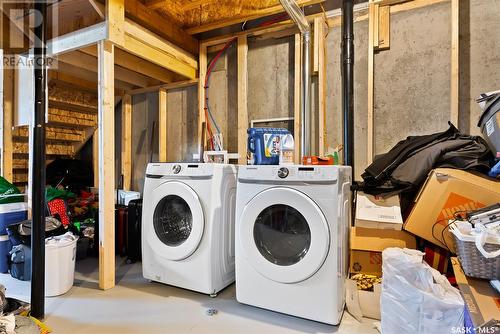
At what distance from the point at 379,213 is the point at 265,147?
35.4 inches

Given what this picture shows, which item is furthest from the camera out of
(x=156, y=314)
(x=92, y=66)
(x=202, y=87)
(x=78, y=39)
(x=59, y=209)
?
(x=202, y=87)

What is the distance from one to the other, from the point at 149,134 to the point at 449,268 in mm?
3367

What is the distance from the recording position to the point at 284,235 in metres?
1.73

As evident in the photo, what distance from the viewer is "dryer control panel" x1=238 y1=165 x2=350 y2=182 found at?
1570 millimetres

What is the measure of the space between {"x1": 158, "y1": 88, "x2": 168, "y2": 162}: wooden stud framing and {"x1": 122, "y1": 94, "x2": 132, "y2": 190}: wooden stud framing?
0.52 metres

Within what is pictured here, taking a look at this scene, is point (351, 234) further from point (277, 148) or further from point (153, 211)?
point (153, 211)

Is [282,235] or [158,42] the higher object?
[158,42]

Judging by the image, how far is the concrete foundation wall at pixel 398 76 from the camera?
2.20m

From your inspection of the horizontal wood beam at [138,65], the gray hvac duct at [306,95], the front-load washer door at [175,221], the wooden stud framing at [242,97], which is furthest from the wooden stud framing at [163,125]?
the gray hvac duct at [306,95]

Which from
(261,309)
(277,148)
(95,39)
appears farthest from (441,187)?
(95,39)

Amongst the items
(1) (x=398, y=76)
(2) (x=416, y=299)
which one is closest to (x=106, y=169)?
(2) (x=416, y=299)

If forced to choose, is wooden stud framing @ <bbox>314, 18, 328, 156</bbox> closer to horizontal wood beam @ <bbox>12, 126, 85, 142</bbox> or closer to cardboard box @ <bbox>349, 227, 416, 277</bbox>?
cardboard box @ <bbox>349, 227, 416, 277</bbox>

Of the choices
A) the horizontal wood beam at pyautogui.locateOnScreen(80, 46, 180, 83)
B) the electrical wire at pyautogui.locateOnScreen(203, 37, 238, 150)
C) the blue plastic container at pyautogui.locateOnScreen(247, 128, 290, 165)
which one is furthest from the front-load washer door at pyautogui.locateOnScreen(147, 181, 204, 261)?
the horizontal wood beam at pyautogui.locateOnScreen(80, 46, 180, 83)

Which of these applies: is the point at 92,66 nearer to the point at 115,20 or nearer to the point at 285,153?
the point at 115,20
